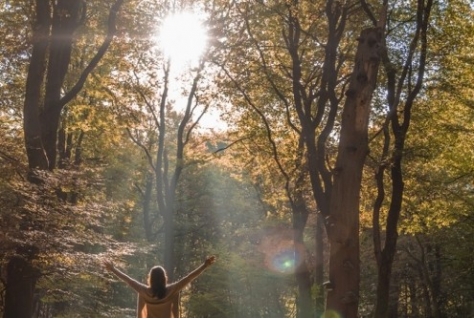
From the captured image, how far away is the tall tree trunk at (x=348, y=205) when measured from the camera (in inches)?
306

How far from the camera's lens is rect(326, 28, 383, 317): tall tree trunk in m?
7.77

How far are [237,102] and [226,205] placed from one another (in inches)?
789

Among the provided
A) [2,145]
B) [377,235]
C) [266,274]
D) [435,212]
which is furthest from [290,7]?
[266,274]

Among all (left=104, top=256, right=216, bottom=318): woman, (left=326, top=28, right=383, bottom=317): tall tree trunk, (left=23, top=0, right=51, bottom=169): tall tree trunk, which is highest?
(left=23, top=0, right=51, bottom=169): tall tree trunk

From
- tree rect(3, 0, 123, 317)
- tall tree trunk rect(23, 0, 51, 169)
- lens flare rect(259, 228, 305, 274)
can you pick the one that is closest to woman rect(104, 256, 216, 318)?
tree rect(3, 0, 123, 317)

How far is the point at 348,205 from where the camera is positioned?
25.4 ft

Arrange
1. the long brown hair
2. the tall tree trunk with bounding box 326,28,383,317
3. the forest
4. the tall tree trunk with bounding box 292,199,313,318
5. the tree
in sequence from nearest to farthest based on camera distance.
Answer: the long brown hair → the tall tree trunk with bounding box 326,28,383,317 → the forest → the tree → the tall tree trunk with bounding box 292,199,313,318

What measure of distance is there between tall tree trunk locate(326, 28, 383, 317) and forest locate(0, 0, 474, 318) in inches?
0.8

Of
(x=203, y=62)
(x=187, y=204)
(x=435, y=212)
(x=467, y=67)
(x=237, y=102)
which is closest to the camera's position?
(x=467, y=67)

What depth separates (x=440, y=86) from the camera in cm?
1438

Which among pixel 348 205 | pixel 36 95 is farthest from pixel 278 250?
pixel 348 205

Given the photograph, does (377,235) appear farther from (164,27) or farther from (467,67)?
(164,27)

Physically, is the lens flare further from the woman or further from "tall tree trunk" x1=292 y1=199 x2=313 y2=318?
the woman

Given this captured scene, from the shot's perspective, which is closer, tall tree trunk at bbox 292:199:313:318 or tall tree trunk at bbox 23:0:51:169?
tall tree trunk at bbox 23:0:51:169
